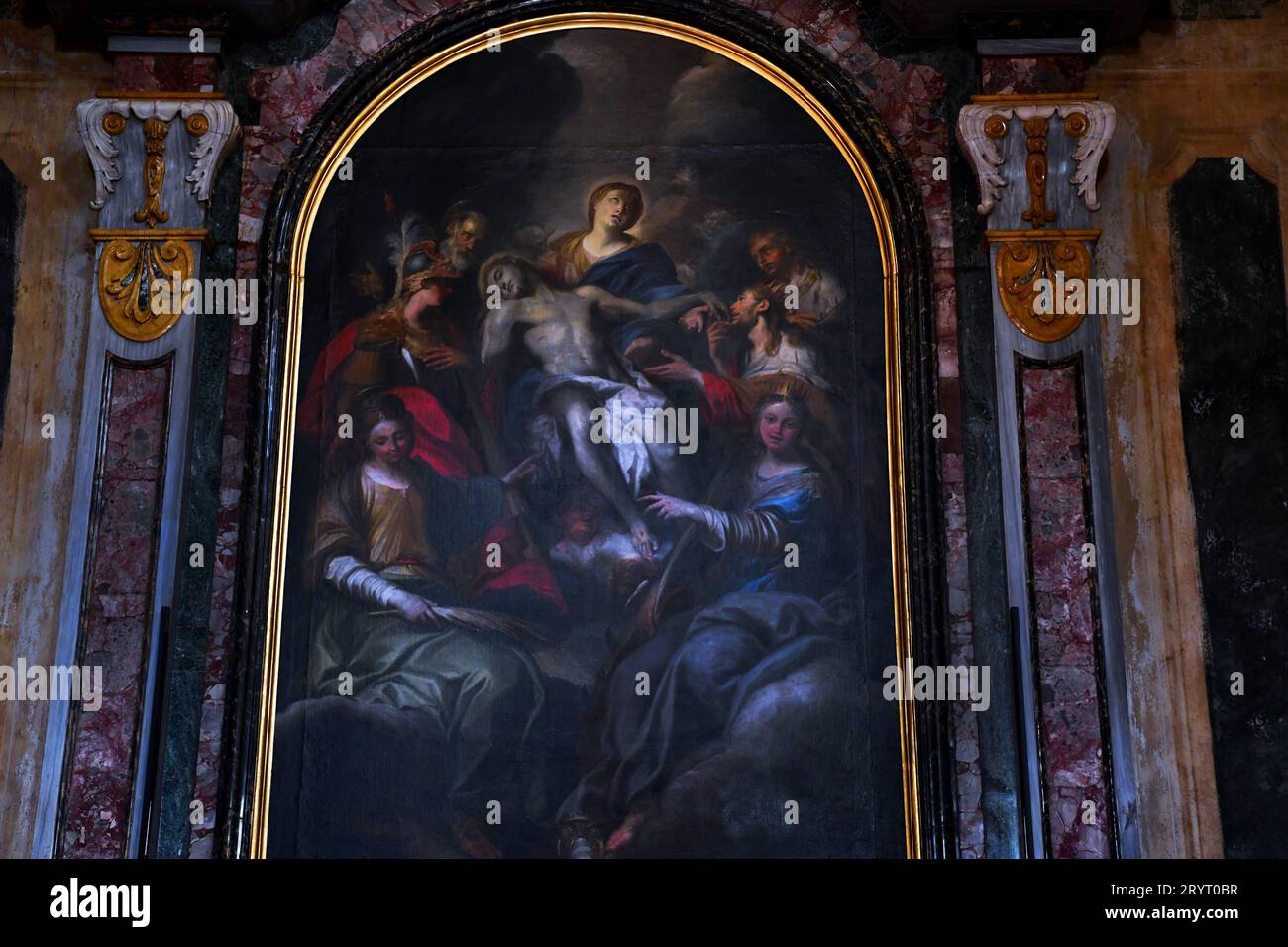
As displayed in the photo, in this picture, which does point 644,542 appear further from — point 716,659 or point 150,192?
point 150,192

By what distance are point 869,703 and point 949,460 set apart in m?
1.16

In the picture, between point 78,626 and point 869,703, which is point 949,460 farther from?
point 78,626

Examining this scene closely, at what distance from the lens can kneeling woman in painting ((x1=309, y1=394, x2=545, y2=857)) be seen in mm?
8008

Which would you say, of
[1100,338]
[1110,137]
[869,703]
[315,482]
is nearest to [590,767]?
[869,703]

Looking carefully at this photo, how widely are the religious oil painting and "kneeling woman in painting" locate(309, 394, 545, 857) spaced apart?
0.04 ft

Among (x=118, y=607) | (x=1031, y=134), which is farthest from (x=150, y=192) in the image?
(x=1031, y=134)

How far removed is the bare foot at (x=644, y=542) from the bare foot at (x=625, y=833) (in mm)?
1161

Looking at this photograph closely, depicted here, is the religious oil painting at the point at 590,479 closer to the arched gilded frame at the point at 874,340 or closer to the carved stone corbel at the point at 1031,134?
the arched gilded frame at the point at 874,340

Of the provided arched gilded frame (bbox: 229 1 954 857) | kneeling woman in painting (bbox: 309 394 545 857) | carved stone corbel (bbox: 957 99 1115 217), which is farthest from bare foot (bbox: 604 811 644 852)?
carved stone corbel (bbox: 957 99 1115 217)

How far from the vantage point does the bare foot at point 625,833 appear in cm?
786

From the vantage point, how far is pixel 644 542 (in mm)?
8281

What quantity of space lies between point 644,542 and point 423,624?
1.06 metres

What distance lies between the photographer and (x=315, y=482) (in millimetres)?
8344

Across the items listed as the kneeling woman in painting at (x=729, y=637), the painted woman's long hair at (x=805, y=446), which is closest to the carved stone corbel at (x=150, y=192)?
the kneeling woman in painting at (x=729, y=637)
